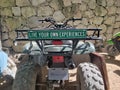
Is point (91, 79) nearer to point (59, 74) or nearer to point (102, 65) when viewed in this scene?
point (59, 74)

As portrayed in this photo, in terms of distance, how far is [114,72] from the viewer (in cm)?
706

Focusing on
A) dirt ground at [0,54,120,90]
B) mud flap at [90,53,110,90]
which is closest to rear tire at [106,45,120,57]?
dirt ground at [0,54,120,90]

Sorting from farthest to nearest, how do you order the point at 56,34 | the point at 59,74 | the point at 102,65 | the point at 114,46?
the point at 114,46 → the point at 102,65 → the point at 59,74 → the point at 56,34

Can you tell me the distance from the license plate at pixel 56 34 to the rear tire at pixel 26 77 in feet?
2.71

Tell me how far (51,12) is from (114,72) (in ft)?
10.2

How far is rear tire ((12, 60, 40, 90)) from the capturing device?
449cm

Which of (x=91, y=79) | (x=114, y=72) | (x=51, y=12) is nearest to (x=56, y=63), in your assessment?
(x=91, y=79)

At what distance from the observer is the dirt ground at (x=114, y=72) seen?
6150 millimetres

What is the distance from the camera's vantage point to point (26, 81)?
4523 millimetres

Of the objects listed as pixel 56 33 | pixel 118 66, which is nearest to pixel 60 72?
pixel 56 33

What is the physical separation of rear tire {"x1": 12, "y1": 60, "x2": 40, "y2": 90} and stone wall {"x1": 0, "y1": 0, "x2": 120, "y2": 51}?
457 cm

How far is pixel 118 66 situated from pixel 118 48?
2.00 feet

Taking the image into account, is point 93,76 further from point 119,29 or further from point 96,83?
point 119,29

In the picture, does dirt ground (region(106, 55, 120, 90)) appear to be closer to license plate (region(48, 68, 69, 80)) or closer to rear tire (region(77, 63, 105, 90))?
license plate (region(48, 68, 69, 80))
